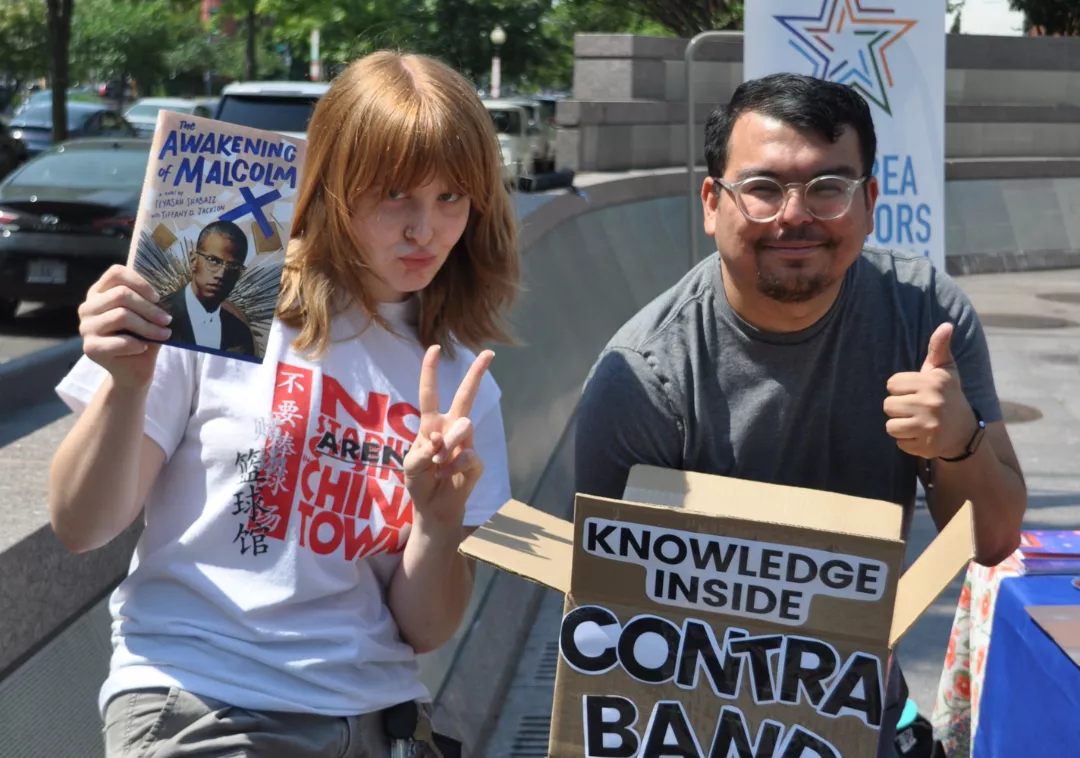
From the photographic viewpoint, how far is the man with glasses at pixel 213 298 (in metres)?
2.06

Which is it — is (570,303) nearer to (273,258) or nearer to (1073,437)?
(1073,437)

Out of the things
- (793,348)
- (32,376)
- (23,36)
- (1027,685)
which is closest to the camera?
(793,348)

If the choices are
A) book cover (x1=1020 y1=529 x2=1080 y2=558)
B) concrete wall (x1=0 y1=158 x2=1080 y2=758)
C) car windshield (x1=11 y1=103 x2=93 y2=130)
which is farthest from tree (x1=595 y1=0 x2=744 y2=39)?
book cover (x1=1020 y1=529 x2=1080 y2=558)

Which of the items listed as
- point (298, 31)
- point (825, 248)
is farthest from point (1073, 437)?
point (298, 31)

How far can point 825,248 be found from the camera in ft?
8.21

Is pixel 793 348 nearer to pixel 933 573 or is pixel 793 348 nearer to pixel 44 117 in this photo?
pixel 933 573

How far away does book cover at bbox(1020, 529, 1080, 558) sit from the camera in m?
3.24

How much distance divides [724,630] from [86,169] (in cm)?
1257

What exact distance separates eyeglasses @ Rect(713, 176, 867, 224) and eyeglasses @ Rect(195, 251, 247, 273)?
Result: 928mm

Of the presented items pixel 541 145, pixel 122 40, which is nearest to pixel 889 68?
pixel 541 145

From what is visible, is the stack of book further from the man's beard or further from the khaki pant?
the khaki pant

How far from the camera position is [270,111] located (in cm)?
1267

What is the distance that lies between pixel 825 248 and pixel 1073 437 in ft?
22.2

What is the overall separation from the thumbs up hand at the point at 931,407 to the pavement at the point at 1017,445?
240 cm
